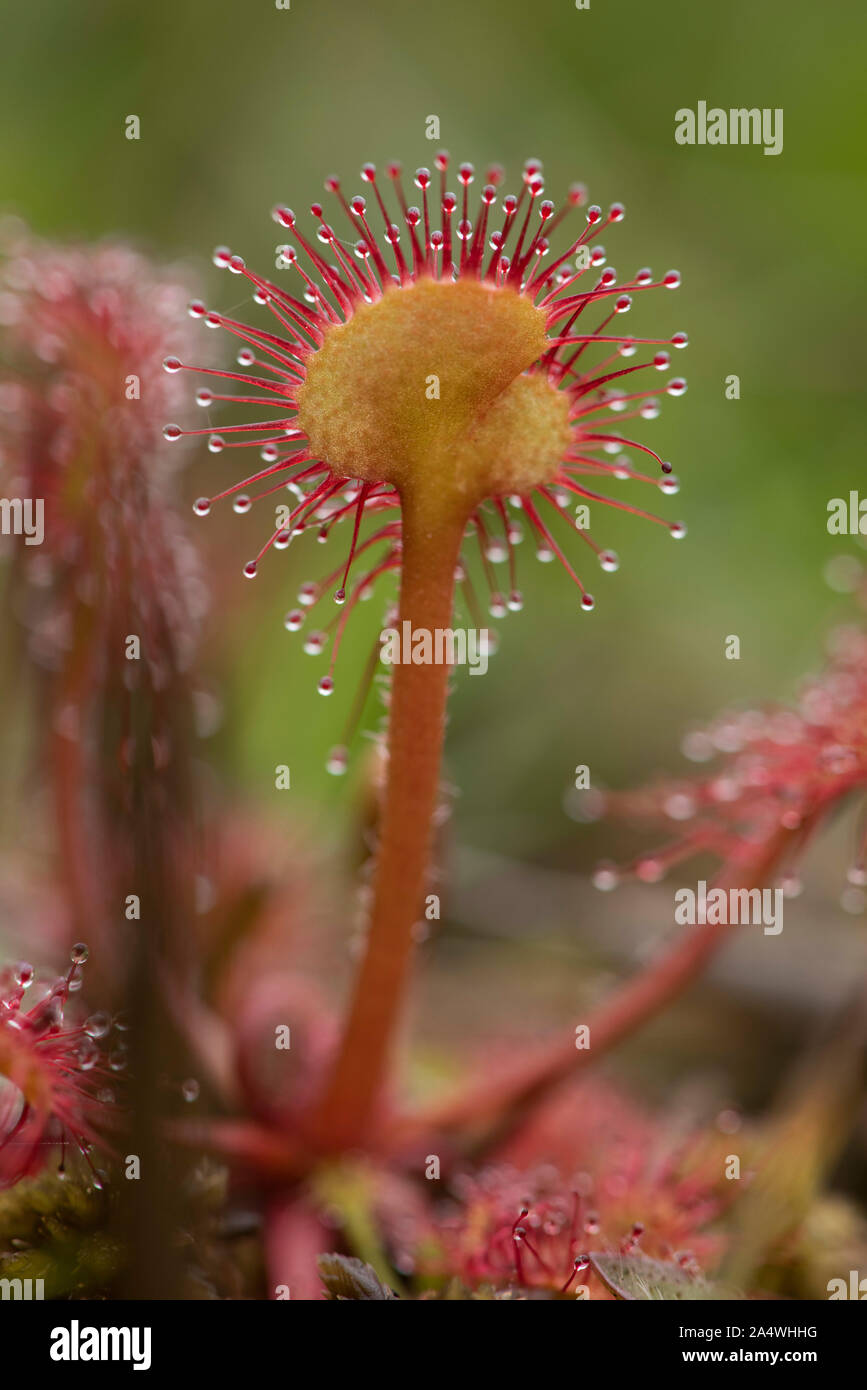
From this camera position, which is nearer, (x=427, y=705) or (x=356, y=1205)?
(x=427, y=705)

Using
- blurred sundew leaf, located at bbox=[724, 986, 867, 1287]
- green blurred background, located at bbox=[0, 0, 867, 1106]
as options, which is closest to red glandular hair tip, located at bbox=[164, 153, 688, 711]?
blurred sundew leaf, located at bbox=[724, 986, 867, 1287]

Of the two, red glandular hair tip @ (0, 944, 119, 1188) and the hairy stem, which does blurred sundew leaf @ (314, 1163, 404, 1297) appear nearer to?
the hairy stem

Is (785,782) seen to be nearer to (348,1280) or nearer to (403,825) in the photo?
(403,825)

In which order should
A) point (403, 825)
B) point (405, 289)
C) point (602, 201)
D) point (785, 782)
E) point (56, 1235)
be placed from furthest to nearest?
point (602, 201) < point (785, 782) < point (403, 825) < point (56, 1235) < point (405, 289)

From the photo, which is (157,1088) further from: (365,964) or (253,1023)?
(253,1023)

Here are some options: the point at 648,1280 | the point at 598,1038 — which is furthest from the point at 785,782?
the point at 648,1280
